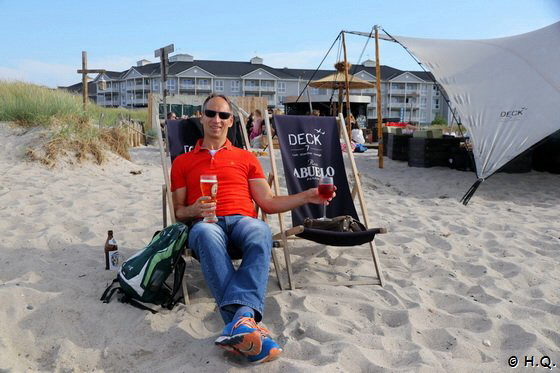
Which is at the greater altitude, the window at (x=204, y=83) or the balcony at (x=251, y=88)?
the window at (x=204, y=83)

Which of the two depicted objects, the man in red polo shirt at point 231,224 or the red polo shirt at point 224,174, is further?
the red polo shirt at point 224,174

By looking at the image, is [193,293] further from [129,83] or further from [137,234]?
[129,83]

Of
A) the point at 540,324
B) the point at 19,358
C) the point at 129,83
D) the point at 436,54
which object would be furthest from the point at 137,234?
the point at 129,83

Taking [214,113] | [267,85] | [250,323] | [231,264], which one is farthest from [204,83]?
[250,323]

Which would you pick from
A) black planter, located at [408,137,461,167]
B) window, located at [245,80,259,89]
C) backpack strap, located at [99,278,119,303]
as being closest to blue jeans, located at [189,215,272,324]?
backpack strap, located at [99,278,119,303]

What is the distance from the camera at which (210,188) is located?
8.91 ft

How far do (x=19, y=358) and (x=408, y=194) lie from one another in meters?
5.38

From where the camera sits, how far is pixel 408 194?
6.64m

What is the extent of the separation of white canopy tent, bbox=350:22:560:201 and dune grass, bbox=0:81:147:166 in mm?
5329

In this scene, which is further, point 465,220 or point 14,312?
point 465,220

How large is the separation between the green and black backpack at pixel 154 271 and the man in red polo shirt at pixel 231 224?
108 mm

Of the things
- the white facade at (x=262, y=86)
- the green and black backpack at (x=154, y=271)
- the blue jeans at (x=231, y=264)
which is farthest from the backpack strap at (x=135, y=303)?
the white facade at (x=262, y=86)

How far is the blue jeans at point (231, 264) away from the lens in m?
2.35

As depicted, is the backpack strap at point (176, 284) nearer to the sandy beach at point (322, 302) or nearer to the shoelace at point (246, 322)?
the sandy beach at point (322, 302)
